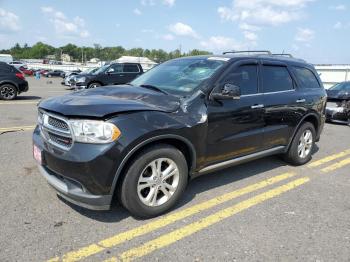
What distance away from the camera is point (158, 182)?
3.85m

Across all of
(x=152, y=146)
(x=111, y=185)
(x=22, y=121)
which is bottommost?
(x=22, y=121)

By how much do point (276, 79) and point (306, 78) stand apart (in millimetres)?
1036

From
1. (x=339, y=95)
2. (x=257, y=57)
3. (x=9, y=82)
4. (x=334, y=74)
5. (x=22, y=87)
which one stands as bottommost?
(x=22, y=87)

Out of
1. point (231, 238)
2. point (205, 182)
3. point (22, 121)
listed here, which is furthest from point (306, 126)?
point (22, 121)

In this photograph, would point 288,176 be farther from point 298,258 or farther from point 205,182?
point 298,258

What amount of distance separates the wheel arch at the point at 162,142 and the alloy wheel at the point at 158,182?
7.6 inches

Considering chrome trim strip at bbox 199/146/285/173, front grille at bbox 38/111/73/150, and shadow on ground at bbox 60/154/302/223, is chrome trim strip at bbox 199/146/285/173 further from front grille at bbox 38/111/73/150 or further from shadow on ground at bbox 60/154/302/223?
front grille at bbox 38/111/73/150

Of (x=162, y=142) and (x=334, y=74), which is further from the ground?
(x=334, y=74)

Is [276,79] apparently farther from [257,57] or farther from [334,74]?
[334,74]

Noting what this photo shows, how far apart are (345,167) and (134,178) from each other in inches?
165

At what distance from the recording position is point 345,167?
20.2ft

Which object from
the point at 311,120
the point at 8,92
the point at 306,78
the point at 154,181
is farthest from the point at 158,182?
the point at 8,92

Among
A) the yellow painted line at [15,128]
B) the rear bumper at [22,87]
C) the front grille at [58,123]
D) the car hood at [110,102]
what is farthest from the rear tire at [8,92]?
the front grille at [58,123]

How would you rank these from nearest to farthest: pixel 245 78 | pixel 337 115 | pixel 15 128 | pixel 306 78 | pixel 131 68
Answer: pixel 245 78, pixel 306 78, pixel 15 128, pixel 337 115, pixel 131 68
